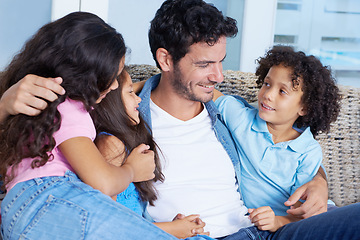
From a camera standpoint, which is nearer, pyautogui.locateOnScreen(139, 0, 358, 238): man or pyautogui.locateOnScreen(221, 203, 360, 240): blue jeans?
pyautogui.locateOnScreen(221, 203, 360, 240): blue jeans

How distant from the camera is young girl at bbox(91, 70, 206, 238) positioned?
4.57 feet

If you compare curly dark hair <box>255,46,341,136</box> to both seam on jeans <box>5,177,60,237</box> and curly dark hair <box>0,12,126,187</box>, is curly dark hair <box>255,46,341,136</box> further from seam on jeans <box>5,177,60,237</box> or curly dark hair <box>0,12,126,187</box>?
seam on jeans <box>5,177,60,237</box>

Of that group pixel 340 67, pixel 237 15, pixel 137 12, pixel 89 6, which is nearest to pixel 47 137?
pixel 89 6

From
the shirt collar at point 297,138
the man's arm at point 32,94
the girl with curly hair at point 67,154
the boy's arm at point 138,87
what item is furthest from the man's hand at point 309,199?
the man's arm at point 32,94

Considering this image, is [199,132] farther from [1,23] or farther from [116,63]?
[1,23]

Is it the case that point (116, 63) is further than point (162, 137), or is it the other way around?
point (162, 137)

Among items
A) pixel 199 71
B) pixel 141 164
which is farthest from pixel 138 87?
pixel 141 164

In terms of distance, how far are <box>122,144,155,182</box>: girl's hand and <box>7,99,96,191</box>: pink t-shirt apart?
0.15 m

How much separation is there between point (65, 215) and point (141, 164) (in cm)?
31

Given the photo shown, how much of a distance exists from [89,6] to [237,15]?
0.76 metres

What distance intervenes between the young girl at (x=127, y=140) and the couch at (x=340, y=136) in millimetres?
499

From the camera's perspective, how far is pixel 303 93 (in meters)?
1.69

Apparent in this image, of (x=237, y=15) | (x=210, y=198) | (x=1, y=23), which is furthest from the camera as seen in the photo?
(x=237, y=15)

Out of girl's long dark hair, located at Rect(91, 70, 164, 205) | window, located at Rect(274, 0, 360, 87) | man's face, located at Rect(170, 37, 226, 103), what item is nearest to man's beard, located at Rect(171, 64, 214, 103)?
man's face, located at Rect(170, 37, 226, 103)
